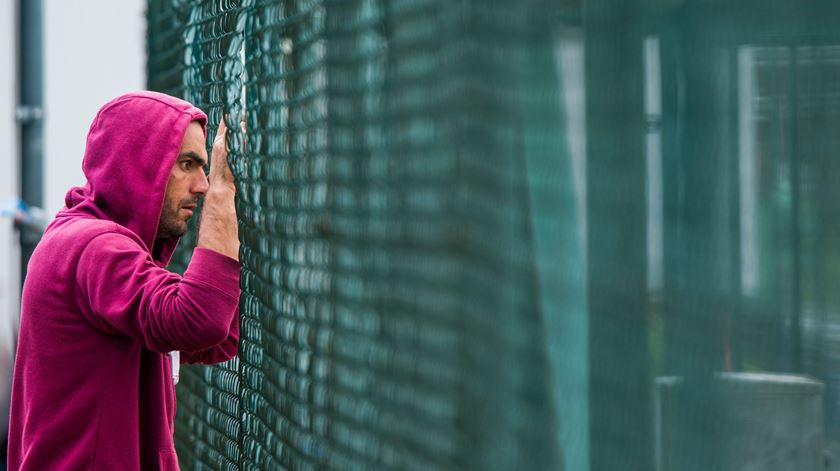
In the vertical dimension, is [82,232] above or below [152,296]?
above

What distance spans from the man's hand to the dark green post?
125cm

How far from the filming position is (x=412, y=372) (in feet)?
6.03

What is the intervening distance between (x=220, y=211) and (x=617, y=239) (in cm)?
135

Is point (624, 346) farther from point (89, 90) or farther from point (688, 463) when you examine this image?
point (89, 90)

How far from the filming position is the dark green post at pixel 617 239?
1.50 m

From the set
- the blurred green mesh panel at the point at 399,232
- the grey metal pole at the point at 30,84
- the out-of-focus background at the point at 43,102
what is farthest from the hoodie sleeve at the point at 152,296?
the grey metal pole at the point at 30,84

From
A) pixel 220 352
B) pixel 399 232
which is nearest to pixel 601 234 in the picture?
pixel 399 232

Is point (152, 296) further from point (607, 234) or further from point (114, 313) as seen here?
point (607, 234)

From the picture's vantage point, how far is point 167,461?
9.09ft

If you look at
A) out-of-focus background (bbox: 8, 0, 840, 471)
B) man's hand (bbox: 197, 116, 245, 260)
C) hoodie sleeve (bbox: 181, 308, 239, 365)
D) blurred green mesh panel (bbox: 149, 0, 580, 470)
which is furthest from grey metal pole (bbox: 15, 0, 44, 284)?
out-of-focus background (bbox: 8, 0, 840, 471)

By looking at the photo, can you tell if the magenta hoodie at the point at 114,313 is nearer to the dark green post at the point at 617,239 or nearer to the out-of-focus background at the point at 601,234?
the out-of-focus background at the point at 601,234

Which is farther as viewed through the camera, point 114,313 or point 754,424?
point 114,313

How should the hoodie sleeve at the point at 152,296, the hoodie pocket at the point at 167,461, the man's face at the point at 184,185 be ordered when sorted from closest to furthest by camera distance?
the hoodie sleeve at the point at 152,296 → the hoodie pocket at the point at 167,461 → the man's face at the point at 184,185

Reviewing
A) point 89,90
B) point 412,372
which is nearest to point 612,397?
point 412,372
